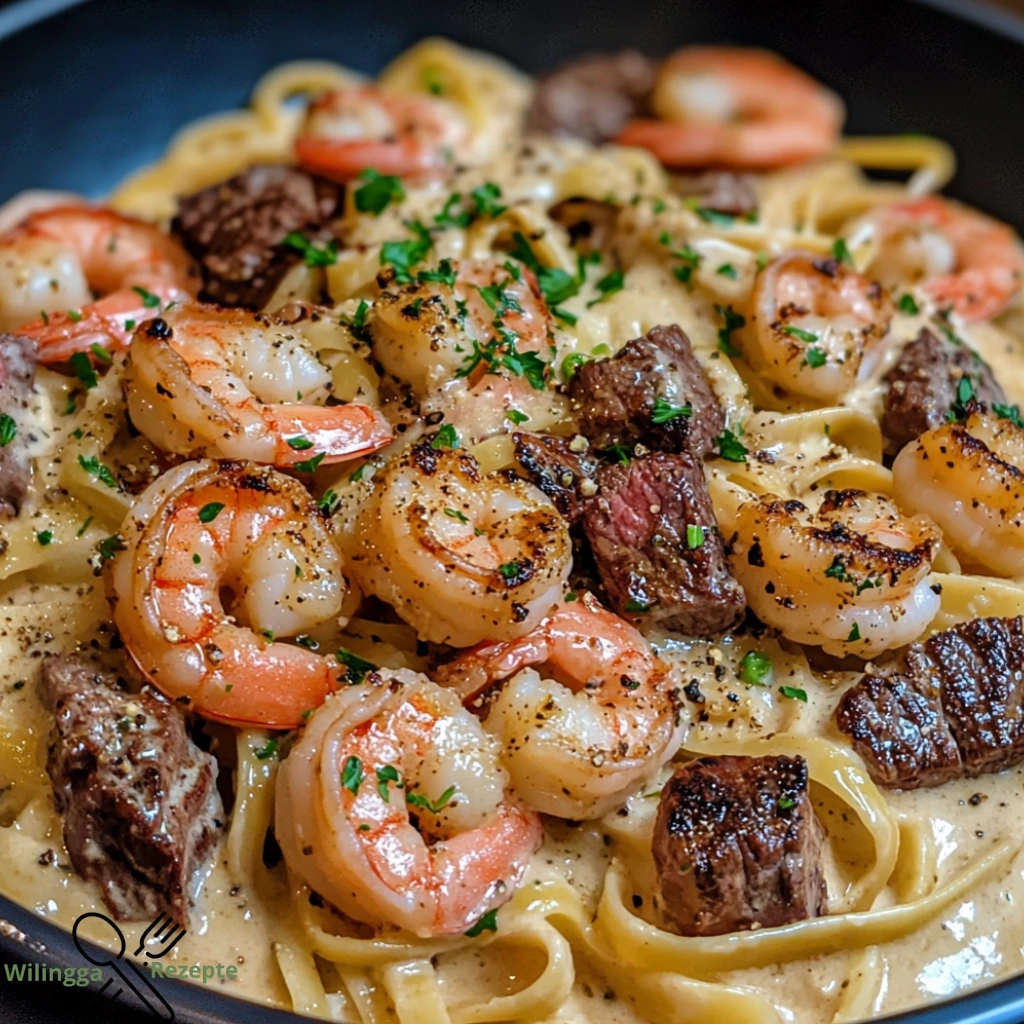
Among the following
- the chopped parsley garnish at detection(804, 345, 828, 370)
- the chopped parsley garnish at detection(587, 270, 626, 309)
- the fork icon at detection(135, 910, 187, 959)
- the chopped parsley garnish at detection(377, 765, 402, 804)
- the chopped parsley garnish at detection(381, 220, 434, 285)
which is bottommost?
the fork icon at detection(135, 910, 187, 959)

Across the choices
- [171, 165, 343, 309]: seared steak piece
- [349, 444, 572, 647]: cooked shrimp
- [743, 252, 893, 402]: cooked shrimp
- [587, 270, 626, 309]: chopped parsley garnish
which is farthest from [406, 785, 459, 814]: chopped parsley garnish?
[171, 165, 343, 309]: seared steak piece

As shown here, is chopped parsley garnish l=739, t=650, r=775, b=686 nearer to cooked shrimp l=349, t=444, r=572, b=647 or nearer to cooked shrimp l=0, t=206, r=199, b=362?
cooked shrimp l=349, t=444, r=572, b=647

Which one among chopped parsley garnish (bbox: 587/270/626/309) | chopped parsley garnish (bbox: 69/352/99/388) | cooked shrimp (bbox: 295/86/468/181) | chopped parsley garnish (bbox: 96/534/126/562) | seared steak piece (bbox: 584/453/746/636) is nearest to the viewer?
chopped parsley garnish (bbox: 96/534/126/562)

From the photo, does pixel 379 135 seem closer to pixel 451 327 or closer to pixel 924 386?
pixel 451 327

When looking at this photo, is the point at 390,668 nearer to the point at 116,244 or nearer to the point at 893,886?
the point at 893,886

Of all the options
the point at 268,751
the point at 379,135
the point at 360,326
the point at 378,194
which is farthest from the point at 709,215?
the point at 268,751

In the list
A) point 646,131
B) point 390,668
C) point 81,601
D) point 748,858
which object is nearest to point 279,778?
point 390,668
